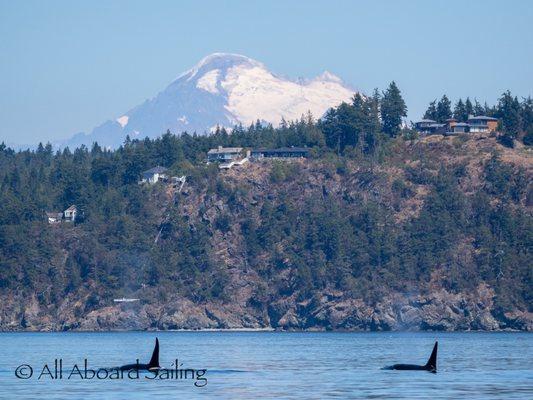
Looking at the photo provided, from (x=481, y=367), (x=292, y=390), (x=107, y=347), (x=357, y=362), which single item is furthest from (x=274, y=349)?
(x=292, y=390)

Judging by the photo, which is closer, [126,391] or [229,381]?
[126,391]

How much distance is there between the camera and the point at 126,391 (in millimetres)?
81250

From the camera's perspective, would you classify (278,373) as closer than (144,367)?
No

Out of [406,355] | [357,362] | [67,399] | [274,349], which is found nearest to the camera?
[67,399]

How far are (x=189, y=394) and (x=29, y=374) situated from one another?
67.7ft

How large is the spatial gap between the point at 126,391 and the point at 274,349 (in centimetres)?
6336

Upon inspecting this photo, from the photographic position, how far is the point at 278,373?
98188 millimetres

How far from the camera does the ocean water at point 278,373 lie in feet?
264

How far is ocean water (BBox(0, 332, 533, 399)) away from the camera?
264ft

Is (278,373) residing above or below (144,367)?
below

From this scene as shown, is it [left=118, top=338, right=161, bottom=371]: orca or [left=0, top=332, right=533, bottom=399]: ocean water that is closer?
[left=0, top=332, right=533, bottom=399]: ocean water

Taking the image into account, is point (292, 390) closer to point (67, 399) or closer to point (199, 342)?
point (67, 399)

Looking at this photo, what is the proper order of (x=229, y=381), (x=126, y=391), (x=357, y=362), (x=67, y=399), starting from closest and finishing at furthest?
(x=67, y=399), (x=126, y=391), (x=229, y=381), (x=357, y=362)

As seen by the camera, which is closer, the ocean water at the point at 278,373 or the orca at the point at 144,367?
the ocean water at the point at 278,373
